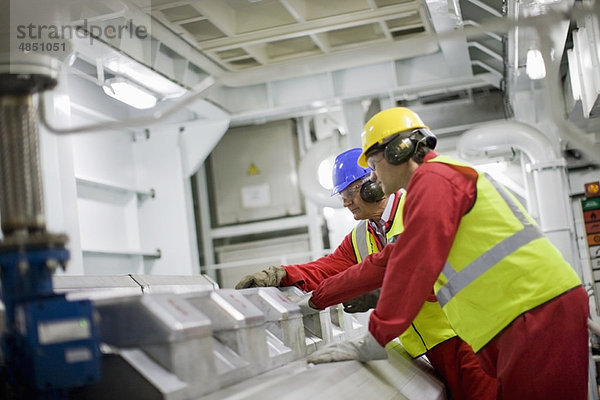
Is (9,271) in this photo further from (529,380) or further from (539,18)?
(529,380)

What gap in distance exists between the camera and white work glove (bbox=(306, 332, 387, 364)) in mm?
2623

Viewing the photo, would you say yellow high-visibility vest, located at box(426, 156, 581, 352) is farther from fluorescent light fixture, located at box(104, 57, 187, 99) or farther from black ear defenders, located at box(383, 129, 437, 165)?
fluorescent light fixture, located at box(104, 57, 187, 99)

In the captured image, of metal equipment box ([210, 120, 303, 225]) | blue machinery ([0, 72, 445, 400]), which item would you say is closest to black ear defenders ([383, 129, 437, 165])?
blue machinery ([0, 72, 445, 400])

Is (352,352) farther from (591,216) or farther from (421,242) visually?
(591,216)

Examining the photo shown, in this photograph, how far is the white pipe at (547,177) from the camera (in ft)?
23.6

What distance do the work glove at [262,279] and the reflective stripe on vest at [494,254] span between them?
1010 millimetres

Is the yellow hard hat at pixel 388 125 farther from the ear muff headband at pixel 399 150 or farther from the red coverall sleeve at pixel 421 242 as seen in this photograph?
the red coverall sleeve at pixel 421 242

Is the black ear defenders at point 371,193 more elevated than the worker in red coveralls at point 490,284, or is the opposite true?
the black ear defenders at point 371,193

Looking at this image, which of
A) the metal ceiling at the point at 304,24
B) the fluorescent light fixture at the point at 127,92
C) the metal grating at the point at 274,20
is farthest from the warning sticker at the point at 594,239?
the fluorescent light fixture at the point at 127,92

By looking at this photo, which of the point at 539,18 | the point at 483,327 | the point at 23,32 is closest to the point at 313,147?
the point at 23,32

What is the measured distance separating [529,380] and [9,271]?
65.8 inches

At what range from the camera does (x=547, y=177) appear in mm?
7309

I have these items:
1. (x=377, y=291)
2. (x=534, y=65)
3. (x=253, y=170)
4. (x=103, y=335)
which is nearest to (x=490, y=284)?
(x=377, y=291)

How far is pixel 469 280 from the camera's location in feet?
8.53
